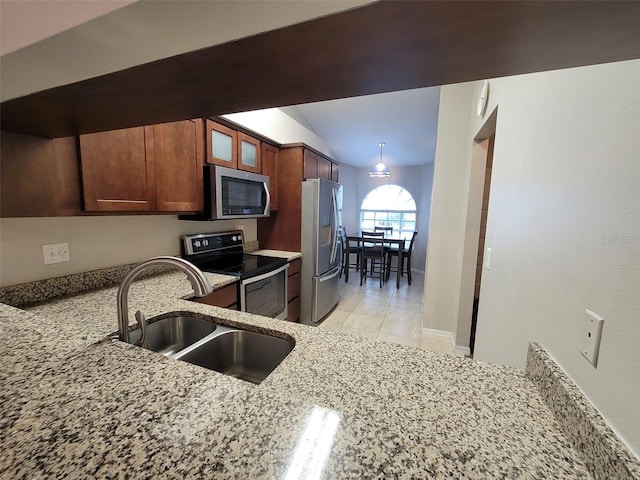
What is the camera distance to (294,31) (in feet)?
1.42

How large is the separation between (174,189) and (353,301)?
9.95 ft

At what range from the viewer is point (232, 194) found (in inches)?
88.0

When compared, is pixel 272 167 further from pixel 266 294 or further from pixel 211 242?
pixel 266 294

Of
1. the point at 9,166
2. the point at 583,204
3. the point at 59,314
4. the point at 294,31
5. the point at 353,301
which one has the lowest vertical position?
the point at 353,301

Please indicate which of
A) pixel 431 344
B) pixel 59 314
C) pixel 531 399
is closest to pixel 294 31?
pixel 531 399

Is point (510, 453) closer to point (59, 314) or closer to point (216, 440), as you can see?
point (216, 440)

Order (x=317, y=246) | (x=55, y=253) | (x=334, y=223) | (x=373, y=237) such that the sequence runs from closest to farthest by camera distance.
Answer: (x=55, y=253) < (x=317, y=246) < (x=334, y=223) < (x=373, y=237)

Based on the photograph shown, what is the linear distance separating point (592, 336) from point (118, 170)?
2.06 meters

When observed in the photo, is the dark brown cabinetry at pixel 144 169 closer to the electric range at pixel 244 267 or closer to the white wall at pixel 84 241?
the white wall at pixel 84 241

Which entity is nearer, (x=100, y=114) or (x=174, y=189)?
(x=100, y=114)

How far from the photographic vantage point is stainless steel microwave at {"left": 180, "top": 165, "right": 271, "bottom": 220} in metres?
2.04

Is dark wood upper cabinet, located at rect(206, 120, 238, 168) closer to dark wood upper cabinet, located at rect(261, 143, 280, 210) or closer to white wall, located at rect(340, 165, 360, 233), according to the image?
dark wood upper cabinet, located at rect(261, 143, 280, 210)

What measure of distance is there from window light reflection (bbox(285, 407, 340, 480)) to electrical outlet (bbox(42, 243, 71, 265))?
1.75 m

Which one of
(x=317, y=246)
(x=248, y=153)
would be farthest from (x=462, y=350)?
(x=248, y=153)
